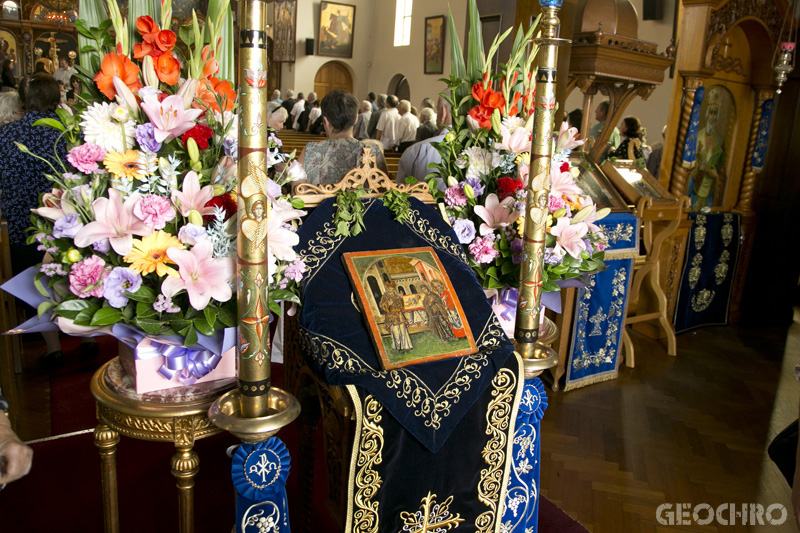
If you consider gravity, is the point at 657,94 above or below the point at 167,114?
above

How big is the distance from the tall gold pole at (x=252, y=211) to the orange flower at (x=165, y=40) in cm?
37

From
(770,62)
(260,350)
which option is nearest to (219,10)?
(260,350)

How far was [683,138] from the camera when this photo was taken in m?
4.67

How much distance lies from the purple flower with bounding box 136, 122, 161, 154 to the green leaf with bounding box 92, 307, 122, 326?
38 centimetres

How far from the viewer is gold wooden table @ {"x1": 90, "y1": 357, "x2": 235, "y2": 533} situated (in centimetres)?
151

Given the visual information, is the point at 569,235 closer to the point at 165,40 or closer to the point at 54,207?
the point at 165,40

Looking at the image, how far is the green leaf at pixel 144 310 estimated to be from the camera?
144cm

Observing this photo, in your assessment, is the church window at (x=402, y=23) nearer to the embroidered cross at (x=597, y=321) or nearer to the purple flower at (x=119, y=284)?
the embroidered cross at (x=597, y=321)

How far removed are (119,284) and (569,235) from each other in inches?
52.2

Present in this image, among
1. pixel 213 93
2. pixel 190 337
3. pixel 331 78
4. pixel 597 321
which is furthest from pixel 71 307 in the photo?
pixel 331 78

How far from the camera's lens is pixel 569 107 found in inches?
451

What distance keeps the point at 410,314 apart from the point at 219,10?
0.90m

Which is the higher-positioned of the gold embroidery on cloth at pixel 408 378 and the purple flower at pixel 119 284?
the purple flower at pixel 119 284

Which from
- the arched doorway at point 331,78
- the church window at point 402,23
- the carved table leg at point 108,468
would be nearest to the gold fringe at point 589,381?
the carved table leg at point 108,468
